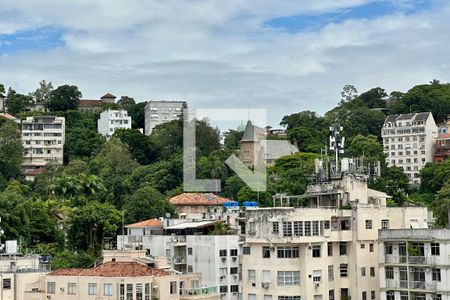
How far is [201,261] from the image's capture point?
47.1 meters

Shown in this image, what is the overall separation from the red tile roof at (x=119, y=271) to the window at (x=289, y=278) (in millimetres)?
5571

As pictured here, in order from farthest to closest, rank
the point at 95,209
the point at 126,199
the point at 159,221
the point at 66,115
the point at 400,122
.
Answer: the point at 66,115 → the point at 400,122 → the point at 126,199 → the point at 95,209 → the point at 159,221

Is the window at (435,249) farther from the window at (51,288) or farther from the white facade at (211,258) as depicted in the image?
the window at (51,288)

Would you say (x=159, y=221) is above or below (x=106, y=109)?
below

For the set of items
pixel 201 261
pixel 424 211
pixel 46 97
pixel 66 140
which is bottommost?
pixel 201 261

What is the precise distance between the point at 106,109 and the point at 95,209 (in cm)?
5920

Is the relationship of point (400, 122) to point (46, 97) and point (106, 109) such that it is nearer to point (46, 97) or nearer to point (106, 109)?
point (106, 109)

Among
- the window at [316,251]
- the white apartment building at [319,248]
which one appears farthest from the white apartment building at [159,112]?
the window at [316,251]

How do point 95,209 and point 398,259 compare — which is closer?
point 398,259

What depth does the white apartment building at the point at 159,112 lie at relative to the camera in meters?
118

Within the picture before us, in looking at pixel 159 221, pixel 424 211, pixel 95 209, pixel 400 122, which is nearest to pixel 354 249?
pixel 424 211

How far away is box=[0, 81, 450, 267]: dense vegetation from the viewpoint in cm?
5747

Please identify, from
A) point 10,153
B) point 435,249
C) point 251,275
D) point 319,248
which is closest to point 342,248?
point 319,248

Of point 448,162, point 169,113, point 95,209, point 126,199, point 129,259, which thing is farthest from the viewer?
point 169,113
